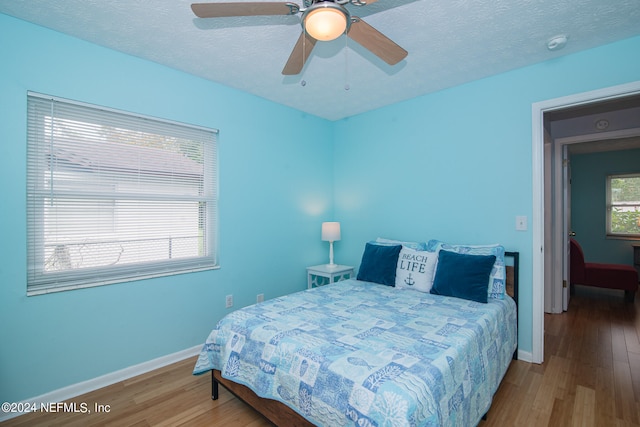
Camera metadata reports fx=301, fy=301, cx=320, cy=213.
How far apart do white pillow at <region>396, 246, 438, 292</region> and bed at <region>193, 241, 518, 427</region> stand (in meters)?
0.07

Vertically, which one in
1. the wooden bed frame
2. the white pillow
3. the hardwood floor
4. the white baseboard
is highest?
the white pillow

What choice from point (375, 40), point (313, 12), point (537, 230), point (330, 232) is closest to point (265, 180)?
point (330, 232)

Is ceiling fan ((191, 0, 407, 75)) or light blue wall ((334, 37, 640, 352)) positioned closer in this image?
ceiling fan ((191, 0, 407, 75))

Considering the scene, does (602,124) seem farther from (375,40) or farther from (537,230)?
(375,40)

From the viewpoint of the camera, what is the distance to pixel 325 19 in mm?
1345

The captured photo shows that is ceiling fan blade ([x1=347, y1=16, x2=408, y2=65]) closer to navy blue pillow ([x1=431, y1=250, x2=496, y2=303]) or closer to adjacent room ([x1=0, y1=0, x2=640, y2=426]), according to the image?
adjacent room ([x1=0, y1=0, x2=640, y2=426])

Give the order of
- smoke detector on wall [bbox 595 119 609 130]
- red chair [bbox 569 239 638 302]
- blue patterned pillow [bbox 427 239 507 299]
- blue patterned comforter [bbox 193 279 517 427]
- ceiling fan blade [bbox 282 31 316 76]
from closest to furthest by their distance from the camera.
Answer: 1. blue patterned comforter [bbox 193 279 517 427]
2. ceiling fan blade [bbox 282 31 316 76]
3. blue patterned pillow [bbox 427 239 507 299]
4. smoke detector on wall [bbox 595 119 609 130]
5. red chair [bbox 569 239 638 302]

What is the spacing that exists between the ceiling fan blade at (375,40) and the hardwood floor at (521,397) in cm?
229


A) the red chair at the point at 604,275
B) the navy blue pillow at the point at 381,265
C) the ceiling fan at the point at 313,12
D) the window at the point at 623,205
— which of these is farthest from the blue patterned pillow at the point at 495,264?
the window at the point at 623,205

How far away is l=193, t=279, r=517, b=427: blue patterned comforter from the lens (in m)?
1.28

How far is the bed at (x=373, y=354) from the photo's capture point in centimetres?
129

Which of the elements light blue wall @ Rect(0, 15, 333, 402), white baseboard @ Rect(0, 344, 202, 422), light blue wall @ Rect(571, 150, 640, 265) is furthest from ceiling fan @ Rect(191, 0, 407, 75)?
light blue wall @ Rect(571, 150, 640, 265)

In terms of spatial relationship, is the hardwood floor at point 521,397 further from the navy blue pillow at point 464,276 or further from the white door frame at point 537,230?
the navy blue pillow at point 464,276


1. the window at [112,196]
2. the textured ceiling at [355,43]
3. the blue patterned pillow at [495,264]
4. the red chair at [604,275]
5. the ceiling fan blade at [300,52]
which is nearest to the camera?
the ceiling fan blade at [300,52]
